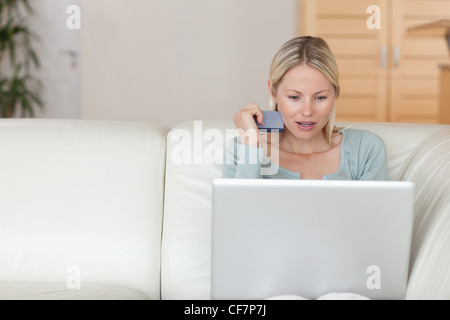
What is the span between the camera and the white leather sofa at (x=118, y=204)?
1.90 meters

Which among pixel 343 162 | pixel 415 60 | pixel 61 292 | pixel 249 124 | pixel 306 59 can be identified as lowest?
pixel 61 292

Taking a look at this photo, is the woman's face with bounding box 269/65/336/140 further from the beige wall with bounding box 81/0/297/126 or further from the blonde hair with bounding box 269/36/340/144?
the beige wall with bounding box 81/0/297/126

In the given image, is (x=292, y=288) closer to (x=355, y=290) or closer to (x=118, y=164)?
(x=355, y=290)

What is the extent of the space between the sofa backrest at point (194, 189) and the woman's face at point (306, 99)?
0.24 meters

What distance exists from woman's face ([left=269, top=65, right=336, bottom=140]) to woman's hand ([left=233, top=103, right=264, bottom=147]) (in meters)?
0.10

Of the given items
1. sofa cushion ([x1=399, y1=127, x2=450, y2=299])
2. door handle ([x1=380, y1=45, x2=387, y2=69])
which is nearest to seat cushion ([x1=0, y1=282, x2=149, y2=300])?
sofa cushion ([x1=399, y1=127, x2=450, y2=299])

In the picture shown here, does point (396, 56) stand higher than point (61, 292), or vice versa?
point (396, 56)

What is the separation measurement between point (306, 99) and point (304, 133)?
0.33 ft

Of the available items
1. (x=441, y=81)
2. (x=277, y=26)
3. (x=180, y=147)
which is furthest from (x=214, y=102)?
(x=180, y=147)

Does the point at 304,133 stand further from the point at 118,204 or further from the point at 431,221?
the point at 118,204

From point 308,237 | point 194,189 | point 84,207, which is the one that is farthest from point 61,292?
point 308,237

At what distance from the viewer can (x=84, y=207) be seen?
1.95m

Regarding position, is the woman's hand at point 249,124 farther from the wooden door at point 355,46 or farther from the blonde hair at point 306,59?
the wooden door at point 355,46

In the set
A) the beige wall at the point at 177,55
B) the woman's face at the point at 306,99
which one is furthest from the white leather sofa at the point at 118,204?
the beige wall at the point at 177,55
